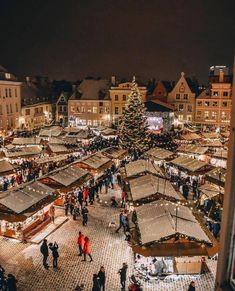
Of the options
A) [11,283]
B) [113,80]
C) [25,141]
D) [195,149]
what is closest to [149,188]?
[11,283]

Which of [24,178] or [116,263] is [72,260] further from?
[24,178]

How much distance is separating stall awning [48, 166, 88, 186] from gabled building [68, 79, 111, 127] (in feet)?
124

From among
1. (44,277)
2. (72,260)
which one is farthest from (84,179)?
(44,277)

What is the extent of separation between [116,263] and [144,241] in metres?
2.80

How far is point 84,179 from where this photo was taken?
2088 cm

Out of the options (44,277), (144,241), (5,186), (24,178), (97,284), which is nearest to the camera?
(97,284)

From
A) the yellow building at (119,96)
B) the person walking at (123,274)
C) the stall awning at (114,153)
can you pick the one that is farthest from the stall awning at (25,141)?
the yellow building at (119,96)

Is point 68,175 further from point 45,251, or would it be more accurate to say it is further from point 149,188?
point 45,251

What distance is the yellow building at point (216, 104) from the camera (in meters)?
A: 53.4

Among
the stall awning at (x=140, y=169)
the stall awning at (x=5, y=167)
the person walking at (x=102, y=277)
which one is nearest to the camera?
the person walking at (x=102, y=277)

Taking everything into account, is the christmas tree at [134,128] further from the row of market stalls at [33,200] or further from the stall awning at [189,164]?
the row of market stalls at [33,200]

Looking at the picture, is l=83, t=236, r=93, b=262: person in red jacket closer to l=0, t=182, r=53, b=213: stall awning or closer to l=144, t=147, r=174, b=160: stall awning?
l=0, t=182, r=53, b=213: stall awning

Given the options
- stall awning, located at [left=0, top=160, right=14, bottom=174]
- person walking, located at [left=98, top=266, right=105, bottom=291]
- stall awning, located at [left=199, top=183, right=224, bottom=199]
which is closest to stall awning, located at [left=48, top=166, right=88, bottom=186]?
stall awning, located at [left=0, top=160, right=14, bottom=174]

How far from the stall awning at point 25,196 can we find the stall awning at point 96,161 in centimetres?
605
